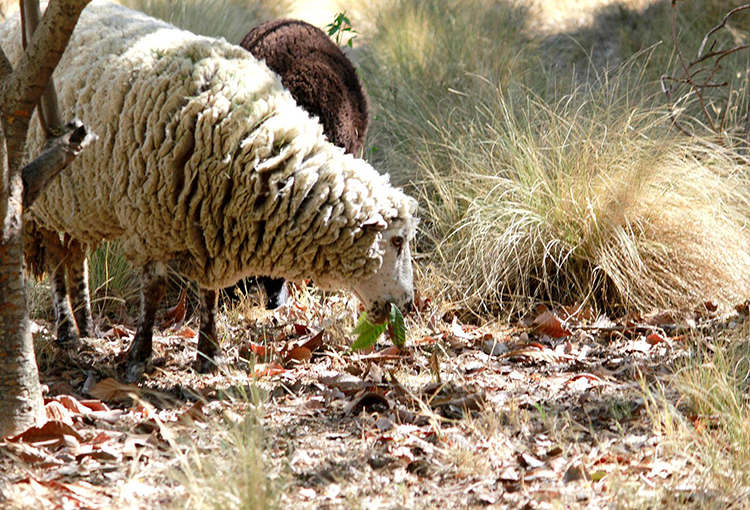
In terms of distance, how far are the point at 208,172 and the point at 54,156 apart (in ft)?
2.46

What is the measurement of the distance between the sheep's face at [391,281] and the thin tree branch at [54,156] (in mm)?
1446

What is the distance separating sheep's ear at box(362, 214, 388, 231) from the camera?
3.61 metres

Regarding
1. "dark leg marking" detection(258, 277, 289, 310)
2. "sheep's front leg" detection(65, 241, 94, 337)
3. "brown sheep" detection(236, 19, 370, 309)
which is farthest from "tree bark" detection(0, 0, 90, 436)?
"dark leg marking" detection(258, 277, 289, 310)

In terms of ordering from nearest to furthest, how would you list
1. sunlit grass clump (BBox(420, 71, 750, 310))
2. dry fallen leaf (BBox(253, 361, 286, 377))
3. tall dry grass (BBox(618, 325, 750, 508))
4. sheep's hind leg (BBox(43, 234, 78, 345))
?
1. tall dry grass (BBox(618, 325, 750, 508))
2. dry fallen leaf (BBox(253, 361, 286, 377))
3. sheep's hind leg (BBox(43, 234, 78, 345))
4. sunlit grass clump (BBox(420, 71, 750, 310))

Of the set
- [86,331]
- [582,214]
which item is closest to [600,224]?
[582,214]

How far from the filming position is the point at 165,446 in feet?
8.93

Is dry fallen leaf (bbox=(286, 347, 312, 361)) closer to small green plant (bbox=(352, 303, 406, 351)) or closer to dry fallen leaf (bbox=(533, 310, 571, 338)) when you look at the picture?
small green plant (bbox=(352, 303, 406, 351))

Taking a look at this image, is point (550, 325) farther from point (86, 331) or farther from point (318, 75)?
point (86, 331)

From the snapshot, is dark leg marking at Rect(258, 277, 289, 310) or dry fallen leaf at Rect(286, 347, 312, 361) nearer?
dry fallen leaf at Rect(286, 347, 312, 361)

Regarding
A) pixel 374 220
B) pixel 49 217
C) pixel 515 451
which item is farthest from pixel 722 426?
pixel 49 217

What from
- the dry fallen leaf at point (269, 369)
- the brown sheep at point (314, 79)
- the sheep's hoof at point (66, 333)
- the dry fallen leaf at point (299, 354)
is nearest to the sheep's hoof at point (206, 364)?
the dry fallen leaf at point (269, 369)

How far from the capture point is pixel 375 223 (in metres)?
3.62

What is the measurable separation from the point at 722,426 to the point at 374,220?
1626mm

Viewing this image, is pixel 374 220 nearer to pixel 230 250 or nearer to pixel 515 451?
pixel 230 250
